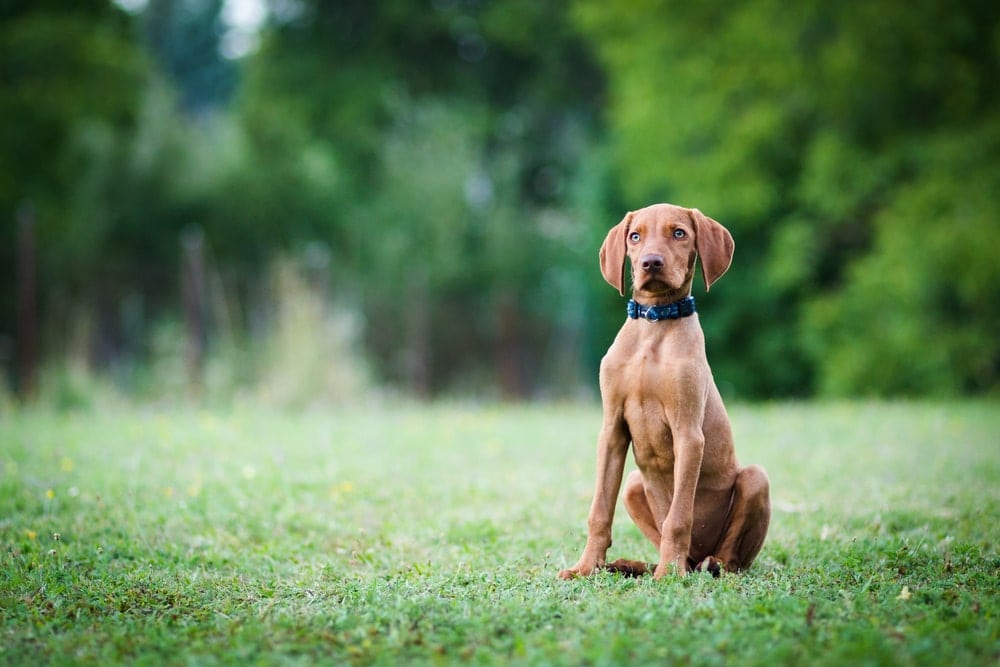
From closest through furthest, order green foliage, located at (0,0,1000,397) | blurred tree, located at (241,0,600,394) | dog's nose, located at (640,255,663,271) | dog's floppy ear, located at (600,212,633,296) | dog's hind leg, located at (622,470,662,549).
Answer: dog's nose, located at (640,255,663,271) < dog's floppy ear, located at (600,212,633,296) < dog's hind leg, located at (622,470,662,549) < green foliage, located at (0,0,1000,397) < blurred tree, located at (241,0,600,394)

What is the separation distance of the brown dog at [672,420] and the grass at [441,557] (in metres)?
0.29

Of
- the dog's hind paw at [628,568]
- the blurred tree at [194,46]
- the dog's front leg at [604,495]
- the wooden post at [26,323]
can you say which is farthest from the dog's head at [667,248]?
the blurred tree at [194,46]

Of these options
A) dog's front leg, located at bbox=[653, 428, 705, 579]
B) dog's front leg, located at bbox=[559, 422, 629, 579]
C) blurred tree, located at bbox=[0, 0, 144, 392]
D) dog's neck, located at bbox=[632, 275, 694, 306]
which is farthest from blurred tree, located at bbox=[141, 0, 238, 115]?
dog's front leg, located at bbox=[653, 428, 705, 579]

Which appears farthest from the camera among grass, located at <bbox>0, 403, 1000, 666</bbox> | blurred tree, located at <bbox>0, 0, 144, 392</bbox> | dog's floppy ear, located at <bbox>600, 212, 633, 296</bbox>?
blurred tree, located at <bbox>0, 0, 144, 392</bbox>

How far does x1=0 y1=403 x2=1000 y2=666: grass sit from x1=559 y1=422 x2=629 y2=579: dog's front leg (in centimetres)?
18

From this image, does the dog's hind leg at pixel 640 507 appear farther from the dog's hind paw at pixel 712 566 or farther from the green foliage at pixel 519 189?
the green foliage at pixel 519 189

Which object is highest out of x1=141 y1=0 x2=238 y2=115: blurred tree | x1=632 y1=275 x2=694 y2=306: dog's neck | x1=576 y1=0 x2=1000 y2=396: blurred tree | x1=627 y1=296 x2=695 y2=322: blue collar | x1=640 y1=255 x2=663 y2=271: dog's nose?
x1=141 y1=0 x2=238 y2=115: blurred tree

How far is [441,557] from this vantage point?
5.46 metres

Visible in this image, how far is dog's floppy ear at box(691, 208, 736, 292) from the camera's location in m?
4.71

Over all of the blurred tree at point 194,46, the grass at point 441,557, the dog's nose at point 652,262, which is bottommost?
the grass at point 441,557

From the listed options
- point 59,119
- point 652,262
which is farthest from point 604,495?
point 59,119

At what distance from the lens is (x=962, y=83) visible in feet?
52.9

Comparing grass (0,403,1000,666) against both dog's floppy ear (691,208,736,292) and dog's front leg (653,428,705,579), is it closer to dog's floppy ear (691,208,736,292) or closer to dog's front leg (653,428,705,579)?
dog's front leg (653,428,705,579)

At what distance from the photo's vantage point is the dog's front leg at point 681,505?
4531 mm
